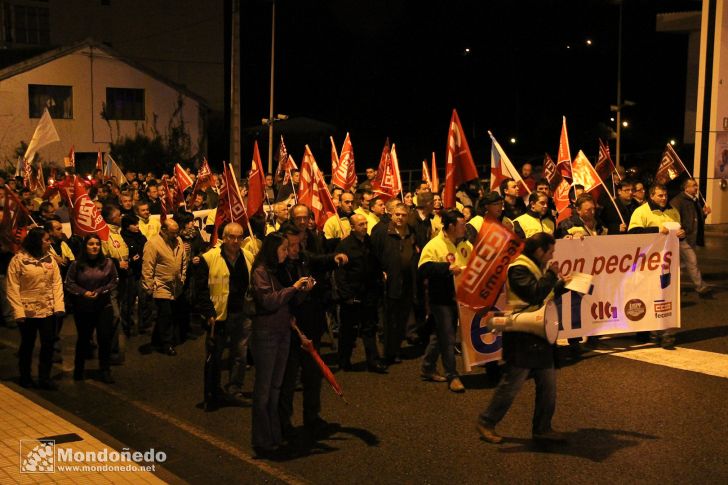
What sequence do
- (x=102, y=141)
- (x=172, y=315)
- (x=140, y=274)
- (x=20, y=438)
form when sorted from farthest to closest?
(x=102, y=141), (x=140, y=274), (x=172, y=315), (x=20, y=438)

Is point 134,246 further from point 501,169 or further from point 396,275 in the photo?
point 501,169

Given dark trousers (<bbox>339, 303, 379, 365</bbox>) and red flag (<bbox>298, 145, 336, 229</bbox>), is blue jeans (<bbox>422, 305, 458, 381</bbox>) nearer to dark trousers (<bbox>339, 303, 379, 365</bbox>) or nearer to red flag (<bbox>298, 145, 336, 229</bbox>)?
dark trousers (<bbox>339, 303, 379, 365</bbox>)

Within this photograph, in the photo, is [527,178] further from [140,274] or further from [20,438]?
[20,438]

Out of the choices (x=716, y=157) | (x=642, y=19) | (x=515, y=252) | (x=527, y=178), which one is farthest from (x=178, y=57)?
(x=515, y=252)

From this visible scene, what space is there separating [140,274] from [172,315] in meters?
1.37

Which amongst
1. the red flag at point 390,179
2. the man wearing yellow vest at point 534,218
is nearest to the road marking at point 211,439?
the man wearing yellow vest at point 534,218

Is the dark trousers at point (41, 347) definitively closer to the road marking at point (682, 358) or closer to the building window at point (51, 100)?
the road marking at point (682, 358)

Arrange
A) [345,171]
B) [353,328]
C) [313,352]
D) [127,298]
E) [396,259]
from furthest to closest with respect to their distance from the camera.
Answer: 1. [345,171]
2. [127,298]
3. [396,259]
4. [353,328]
5. [313,352]

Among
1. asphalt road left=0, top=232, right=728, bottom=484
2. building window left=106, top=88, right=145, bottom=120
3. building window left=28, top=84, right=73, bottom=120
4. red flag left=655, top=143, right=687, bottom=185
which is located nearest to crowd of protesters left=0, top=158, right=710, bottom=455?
asphalt road left=0, top=232, right=728, bottom=484

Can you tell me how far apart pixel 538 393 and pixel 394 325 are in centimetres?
313

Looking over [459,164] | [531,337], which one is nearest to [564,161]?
[459,164]

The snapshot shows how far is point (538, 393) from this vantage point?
7.16 metres

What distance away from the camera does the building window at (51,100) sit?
40.3 metres

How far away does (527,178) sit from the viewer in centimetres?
1689
